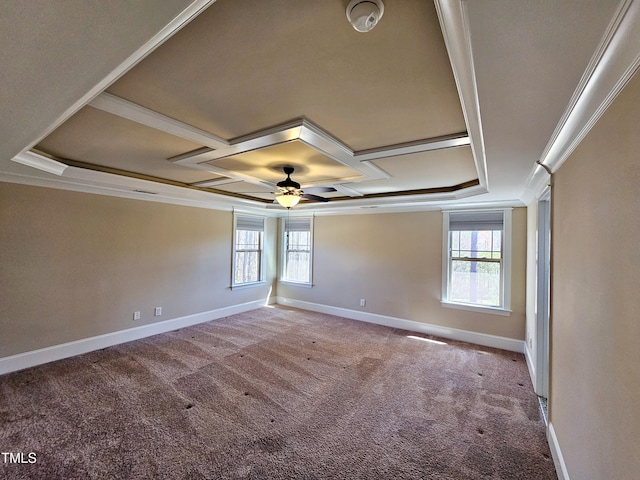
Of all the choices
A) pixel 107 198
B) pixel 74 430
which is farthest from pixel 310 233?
pixel 74 430

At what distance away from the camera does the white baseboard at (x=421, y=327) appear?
4.15 metres

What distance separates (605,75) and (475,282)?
392 cm

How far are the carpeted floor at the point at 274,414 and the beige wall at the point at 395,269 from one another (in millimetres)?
639

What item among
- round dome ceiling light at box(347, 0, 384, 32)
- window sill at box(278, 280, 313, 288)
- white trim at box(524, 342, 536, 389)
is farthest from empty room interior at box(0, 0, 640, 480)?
window sill at box(278, 280, 313, 288)

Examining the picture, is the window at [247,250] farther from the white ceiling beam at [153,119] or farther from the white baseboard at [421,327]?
the white ceiling beam at [153,119]

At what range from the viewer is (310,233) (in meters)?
6.36

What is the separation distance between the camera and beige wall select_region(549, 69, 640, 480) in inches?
40.6

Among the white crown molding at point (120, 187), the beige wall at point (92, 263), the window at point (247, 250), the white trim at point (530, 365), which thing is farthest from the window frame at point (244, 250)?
Result: the white trim at point (530, 365)

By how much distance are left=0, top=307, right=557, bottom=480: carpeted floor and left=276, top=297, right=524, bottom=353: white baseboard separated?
24 cm

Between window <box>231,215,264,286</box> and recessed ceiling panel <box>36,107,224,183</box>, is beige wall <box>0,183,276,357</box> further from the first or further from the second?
recessed ceiling panel <box>36,107,224,183</box>

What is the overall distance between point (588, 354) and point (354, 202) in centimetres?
379

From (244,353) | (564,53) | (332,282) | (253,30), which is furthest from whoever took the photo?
(332,282)

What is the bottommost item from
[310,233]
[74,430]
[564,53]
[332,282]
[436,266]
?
[74,430]

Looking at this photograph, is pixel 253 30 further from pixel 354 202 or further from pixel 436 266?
pixel 436 266
